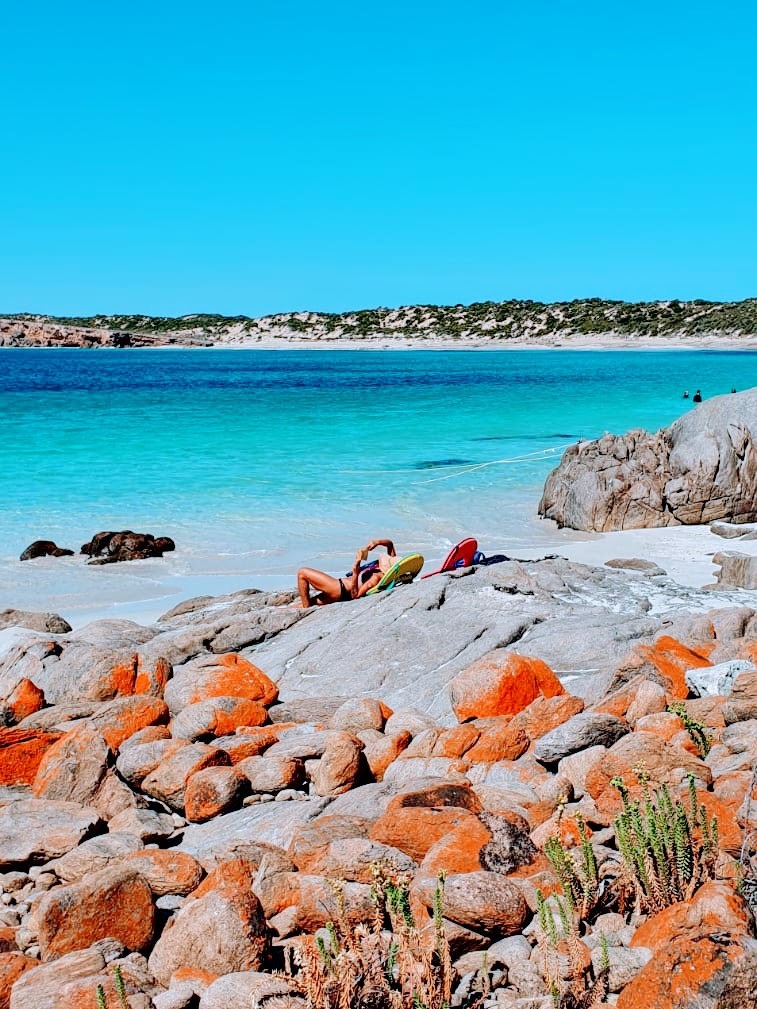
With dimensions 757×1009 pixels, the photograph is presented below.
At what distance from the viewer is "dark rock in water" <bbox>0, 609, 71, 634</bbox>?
1091 centimetres

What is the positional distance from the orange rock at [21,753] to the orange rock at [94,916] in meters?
2.39

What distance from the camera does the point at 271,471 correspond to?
2517 cm

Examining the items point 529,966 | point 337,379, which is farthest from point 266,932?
A: point 337,379

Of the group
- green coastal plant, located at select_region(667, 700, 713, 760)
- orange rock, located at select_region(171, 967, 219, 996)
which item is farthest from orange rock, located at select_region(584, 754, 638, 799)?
orange rock, located at select_region(171, 967, 219, 996)

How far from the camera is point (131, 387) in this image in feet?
199

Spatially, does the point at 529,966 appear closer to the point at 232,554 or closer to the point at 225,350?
the point at 232,554

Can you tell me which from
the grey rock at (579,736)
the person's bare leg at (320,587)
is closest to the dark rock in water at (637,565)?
the person's bare leg at (320,587)

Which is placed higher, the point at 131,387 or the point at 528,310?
the point at 528,310

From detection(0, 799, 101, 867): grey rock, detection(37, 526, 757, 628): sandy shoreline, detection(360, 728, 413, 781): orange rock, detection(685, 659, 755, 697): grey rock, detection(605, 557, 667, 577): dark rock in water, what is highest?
detection(685, 659, 755, 697): grey rock

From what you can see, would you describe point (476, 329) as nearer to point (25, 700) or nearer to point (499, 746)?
point (25, 700)

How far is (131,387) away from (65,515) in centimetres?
4310

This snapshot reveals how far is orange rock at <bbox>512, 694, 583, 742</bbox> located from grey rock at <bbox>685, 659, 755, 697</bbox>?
76 cm

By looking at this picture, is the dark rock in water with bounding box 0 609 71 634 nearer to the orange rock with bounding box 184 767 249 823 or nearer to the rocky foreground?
the rocky foreground

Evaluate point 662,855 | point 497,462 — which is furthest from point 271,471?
point 662,855
